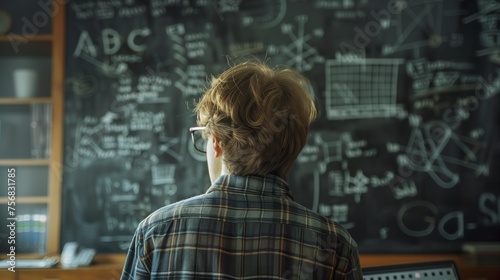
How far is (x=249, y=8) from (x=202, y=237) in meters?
2.12

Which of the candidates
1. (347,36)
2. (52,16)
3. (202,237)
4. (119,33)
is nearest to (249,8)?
(347,36)

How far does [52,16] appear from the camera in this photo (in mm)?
2896

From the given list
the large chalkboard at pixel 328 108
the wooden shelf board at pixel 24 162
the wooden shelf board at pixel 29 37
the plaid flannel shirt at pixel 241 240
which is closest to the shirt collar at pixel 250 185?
the plaid flannel shirt at pixel 241 240

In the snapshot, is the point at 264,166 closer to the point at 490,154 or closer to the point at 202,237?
the point at 202,237

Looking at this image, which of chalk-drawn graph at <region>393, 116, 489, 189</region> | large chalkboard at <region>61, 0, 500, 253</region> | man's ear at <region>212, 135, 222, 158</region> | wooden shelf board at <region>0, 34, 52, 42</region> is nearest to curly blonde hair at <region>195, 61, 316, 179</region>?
man's ear at <region>212, 135, 222, 158</region>

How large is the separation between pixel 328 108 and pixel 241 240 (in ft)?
6.40

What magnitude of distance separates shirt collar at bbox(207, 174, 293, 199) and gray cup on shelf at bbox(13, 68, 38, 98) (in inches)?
89.4

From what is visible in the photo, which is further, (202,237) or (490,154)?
(490,154)

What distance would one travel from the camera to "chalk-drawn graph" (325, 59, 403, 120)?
2834 mm

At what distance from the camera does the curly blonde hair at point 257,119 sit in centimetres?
105

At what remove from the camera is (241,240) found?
3.25 feet

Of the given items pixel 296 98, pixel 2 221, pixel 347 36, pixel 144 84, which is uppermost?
pixel 347 36

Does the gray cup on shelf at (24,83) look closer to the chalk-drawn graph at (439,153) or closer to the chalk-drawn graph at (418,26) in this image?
the chalk-drawn graph at (418,26)

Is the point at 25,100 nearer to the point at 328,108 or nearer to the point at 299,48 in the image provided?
the point at 299,48
